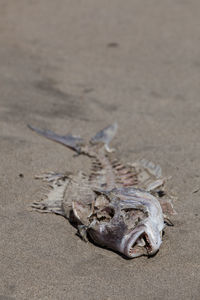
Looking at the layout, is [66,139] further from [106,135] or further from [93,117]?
[93,117]

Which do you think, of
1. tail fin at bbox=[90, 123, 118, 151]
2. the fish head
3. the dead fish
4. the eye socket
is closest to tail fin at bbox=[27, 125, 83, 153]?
the dead fish

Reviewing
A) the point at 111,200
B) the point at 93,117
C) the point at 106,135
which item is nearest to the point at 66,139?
the point at 106,135

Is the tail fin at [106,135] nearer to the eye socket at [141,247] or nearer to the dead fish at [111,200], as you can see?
the dead fish at [111,200]

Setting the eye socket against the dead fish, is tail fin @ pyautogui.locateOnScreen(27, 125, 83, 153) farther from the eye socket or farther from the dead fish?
the eye socket

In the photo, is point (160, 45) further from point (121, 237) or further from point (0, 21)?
point (121, 237)

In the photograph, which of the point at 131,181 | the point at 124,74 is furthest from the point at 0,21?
the point at 131,181
